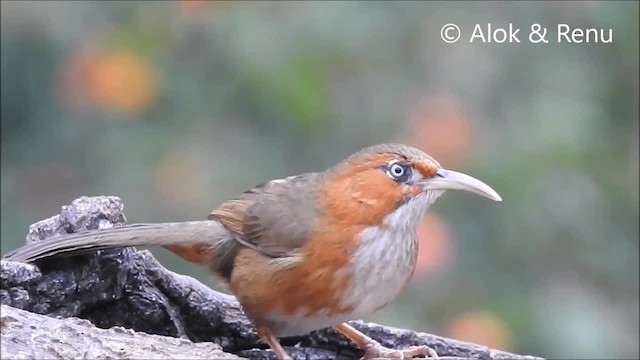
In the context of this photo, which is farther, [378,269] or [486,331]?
[486,331]

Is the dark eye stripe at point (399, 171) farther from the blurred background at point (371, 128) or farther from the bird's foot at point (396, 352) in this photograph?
the blurred background at point (371, 128)

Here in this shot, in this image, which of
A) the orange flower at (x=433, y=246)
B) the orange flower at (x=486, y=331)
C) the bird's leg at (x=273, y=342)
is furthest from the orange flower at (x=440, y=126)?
the bird's leg at (x=273, y=342)

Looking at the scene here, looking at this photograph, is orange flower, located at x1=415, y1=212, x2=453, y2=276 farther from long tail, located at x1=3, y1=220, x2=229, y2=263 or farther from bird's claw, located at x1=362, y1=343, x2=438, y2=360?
long tail, located at x1=3, y1=220, x2=229, y2=263

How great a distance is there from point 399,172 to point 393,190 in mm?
71

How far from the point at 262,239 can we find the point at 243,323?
0.30 meters

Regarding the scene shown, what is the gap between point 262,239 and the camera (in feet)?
13.1

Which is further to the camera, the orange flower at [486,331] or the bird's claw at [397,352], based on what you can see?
the orange flower at [486,331]

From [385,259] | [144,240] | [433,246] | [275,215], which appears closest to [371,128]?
[433,246]

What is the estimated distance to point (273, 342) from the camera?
387 centimetres

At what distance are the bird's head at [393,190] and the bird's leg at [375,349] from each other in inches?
16.8

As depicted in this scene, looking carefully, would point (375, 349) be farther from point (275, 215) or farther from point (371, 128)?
point (371, 128)

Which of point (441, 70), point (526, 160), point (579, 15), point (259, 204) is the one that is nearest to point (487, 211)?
point (526, 160)

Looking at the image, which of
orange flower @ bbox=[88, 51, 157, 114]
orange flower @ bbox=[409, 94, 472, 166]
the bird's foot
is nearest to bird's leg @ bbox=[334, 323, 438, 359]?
the bird's foot

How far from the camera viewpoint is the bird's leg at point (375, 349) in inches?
158
